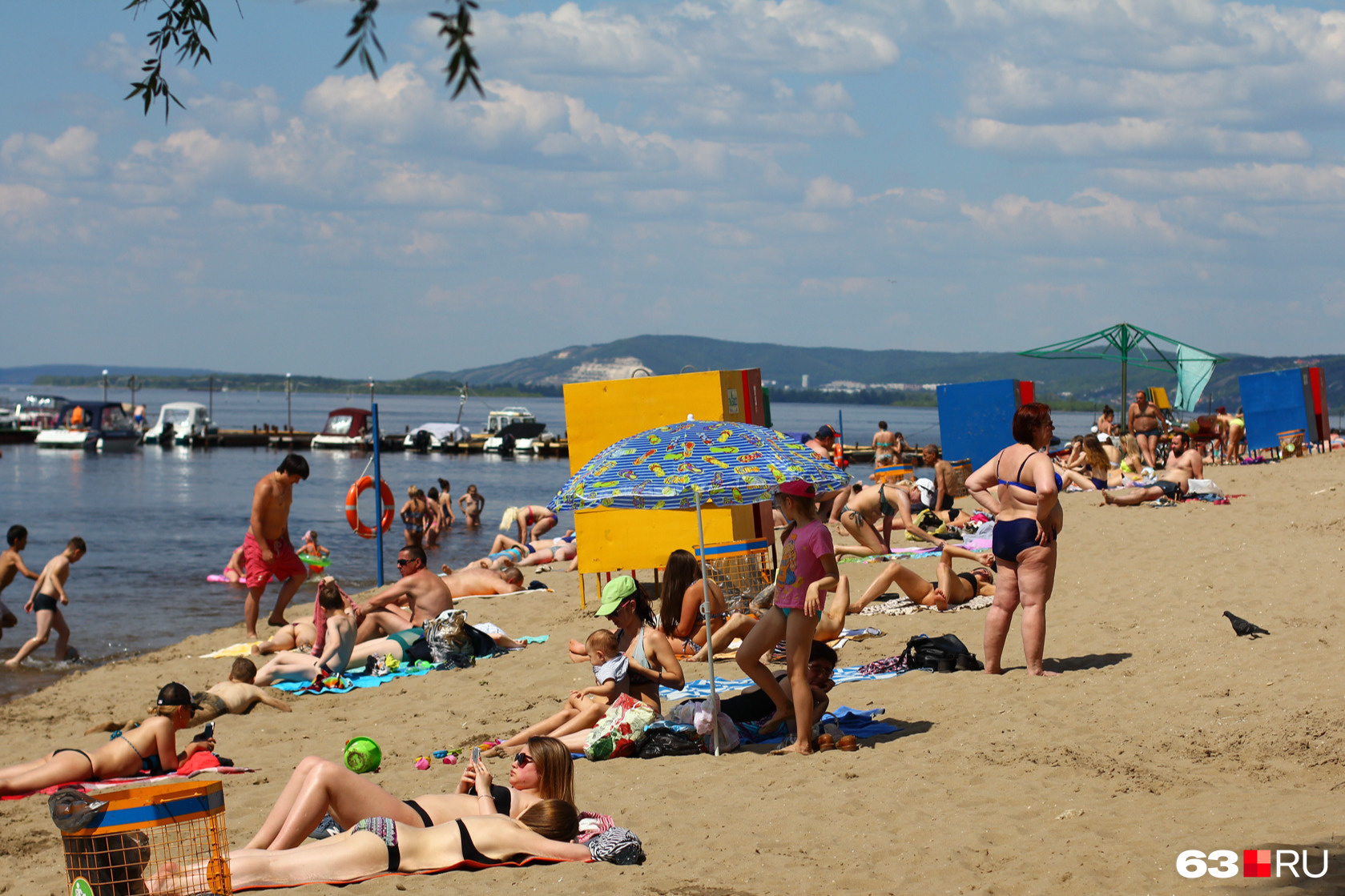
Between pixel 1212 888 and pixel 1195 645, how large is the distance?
3856mm

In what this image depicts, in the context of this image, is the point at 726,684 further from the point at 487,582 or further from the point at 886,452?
the point at 886,452

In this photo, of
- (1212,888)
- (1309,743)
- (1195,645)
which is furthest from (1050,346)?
(1212,888)

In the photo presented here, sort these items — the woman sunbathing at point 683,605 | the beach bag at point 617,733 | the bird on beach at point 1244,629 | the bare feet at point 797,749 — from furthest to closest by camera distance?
A: the woman sunbathing at point 683,605 → the bird on beach at point 1244,629 → the beach bag at point 617,733 → the bare feet at point 797,749

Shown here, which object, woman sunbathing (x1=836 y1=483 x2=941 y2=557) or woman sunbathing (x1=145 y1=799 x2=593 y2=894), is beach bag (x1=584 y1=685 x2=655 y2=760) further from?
woman sunbathing (x1=836 y1=483 x2=941 y2=557)

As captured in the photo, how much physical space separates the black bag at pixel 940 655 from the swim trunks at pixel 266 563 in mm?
5835

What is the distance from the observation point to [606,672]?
6008 millimetres

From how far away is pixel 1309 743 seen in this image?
511 cm

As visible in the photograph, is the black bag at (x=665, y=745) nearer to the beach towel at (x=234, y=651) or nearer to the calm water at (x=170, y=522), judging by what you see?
the beach towel at (x=234, y=651)

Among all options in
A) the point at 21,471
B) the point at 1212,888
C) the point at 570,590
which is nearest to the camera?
the point at 1212,888

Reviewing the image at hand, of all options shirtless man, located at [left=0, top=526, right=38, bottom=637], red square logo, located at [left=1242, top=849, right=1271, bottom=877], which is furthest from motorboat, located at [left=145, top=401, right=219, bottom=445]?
red square logo, located at [left=1242, top=849, right=1271, bottom=877]

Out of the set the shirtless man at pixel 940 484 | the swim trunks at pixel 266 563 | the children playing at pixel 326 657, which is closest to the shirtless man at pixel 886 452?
the shirtless man at pixel 940 484

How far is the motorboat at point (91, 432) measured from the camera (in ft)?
183

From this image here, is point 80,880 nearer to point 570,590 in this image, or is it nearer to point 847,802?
point 847,802

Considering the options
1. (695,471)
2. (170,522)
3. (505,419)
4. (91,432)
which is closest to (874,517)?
(695,471)
